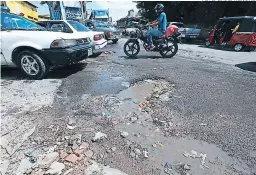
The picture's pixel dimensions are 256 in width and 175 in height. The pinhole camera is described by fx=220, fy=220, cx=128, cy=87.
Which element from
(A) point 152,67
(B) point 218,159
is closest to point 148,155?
(B) point 218,159

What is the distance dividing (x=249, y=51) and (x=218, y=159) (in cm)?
1001

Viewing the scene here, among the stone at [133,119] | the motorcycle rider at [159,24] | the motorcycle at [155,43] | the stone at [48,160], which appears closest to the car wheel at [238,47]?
the motorcycle at [155,43]

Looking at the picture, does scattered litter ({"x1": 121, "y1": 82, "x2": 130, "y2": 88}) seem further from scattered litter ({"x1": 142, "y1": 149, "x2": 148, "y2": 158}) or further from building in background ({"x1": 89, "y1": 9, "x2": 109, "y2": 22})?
building in background ({"x1": 89, "y1": 9, "x2": 109, "y2": 22})

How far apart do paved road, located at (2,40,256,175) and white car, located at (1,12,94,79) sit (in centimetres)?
46

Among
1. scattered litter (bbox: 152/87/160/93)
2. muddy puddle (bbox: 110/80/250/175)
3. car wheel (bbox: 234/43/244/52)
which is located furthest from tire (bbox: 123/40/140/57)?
car wheel (bbox: 234/43/244/52)

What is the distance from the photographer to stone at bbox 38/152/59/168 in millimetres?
2336

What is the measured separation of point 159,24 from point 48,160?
6692 mm

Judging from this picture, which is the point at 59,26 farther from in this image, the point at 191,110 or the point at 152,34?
the point at 191,110

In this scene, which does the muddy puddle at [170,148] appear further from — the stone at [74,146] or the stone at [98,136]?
the stone at [74,146]

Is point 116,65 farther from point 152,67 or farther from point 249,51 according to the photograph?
point 249,51

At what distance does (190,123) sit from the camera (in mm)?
3145

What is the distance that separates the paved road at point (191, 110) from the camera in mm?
2398

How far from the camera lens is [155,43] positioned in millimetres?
8172

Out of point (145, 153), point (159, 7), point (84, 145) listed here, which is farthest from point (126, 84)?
point (159, 7)
